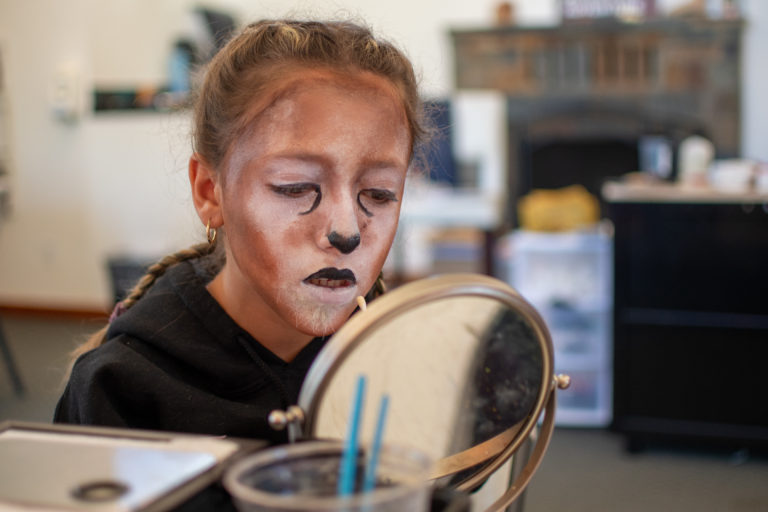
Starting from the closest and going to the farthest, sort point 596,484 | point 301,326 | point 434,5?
point 301,326 < point 596,484 < point 434,5

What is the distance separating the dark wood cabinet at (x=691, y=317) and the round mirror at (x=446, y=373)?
2.18 meters

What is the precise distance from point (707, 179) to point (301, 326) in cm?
228

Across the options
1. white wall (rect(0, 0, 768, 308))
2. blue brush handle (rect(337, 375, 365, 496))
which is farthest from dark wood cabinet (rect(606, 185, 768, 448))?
blue brush handle (rect(337, 375, 365, 496))

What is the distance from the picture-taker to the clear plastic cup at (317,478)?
329 millimetres

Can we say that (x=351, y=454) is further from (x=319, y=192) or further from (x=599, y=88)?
(x=599, y=88)

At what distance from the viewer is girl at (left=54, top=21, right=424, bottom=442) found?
0.64 metres

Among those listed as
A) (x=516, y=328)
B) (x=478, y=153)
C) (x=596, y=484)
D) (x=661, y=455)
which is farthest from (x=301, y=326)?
(x=478, y=153)

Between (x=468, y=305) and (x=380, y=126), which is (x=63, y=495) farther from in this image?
(x=380, y=126)

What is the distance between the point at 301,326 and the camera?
25.8 inches

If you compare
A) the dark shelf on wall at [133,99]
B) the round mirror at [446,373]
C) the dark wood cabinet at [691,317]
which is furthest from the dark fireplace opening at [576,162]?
the round mirror at [446,373]

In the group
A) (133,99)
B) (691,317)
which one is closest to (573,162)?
(691,317)

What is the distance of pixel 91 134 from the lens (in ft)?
15.6

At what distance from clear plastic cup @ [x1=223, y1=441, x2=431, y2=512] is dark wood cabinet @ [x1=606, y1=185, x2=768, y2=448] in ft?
7.59

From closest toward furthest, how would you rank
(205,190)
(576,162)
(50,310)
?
1. (205,190)
2. (576,162)
3. (50,310)
